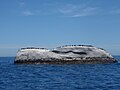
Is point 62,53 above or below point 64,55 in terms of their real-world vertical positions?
above

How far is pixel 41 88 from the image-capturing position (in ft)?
119

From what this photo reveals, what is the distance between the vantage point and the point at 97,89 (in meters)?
35.1

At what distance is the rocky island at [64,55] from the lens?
88875 millimetres

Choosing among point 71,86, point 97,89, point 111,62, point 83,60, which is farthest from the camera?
point 111,62

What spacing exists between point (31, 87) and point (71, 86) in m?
4.34

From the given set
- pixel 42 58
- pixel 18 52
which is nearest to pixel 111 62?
pixel 42 58

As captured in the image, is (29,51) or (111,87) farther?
(29,51)

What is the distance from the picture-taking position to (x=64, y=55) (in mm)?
89062

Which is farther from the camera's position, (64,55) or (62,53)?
(62,53)

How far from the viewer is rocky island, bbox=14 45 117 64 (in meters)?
88.9

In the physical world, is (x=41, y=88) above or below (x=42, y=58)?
below

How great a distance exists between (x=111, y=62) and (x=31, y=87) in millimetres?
60065

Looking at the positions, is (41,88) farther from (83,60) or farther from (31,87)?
(83,60)

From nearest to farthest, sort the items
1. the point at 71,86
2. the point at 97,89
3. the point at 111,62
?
the point at 97,89
the point at 71,86
the point at 111,62
